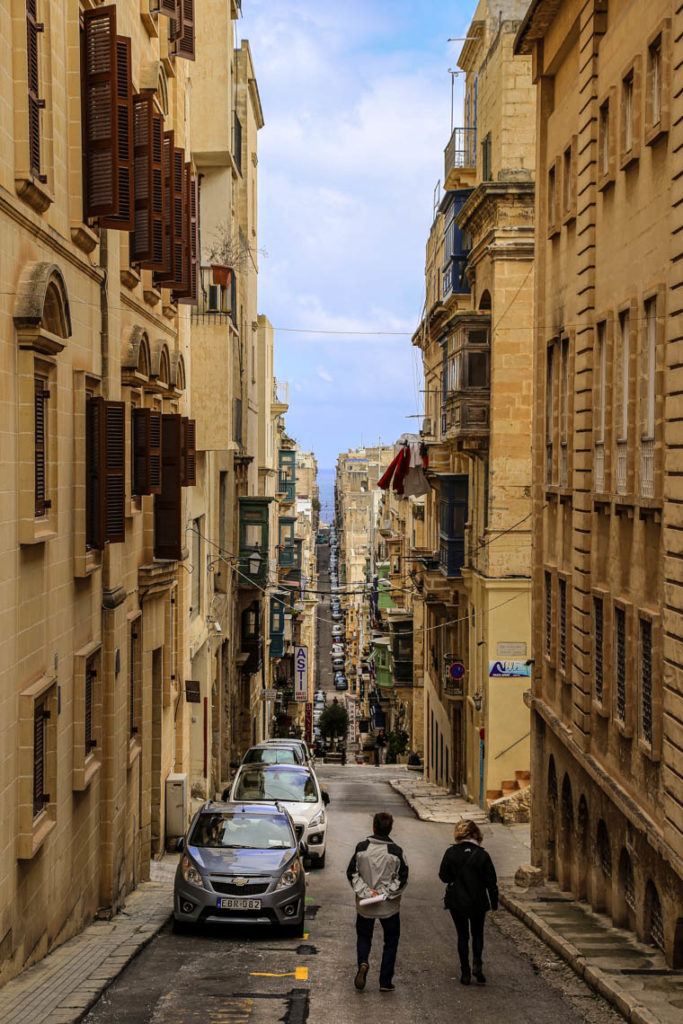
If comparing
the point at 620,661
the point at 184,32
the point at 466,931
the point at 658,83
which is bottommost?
the point at 466,931

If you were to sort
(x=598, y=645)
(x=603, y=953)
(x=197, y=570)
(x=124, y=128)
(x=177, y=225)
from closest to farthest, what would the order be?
(x=603, y=953), (x=124, y=128), (x=598, y=645), (x=177, y=225), (x=197, y=570)

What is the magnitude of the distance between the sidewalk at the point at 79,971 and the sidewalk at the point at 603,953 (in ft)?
13.7

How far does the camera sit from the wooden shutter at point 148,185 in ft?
54.2

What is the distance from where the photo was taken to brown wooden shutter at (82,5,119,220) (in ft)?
43.9

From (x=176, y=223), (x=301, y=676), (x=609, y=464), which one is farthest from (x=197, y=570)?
(x=301, y=676)

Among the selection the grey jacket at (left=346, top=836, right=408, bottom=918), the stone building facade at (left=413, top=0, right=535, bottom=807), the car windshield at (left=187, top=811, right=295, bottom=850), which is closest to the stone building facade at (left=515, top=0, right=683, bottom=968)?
the grey jacket at (left=346, top=836, right=408, bottom=918)

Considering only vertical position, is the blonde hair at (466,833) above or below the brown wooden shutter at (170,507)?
below

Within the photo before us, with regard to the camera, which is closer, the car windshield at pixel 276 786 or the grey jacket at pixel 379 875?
the grey jacket at pixel 379 875

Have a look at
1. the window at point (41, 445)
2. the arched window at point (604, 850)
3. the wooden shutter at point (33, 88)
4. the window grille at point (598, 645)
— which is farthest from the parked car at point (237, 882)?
the wooden shutter at point (33, 88)

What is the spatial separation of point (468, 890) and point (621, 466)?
5.95 m

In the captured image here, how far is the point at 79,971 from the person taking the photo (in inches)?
446

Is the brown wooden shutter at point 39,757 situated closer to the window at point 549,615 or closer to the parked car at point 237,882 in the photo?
the parked car at point 237,882

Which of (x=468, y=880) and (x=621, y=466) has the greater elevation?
(x=621, y=466)

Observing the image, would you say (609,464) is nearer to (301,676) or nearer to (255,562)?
(255,562)
